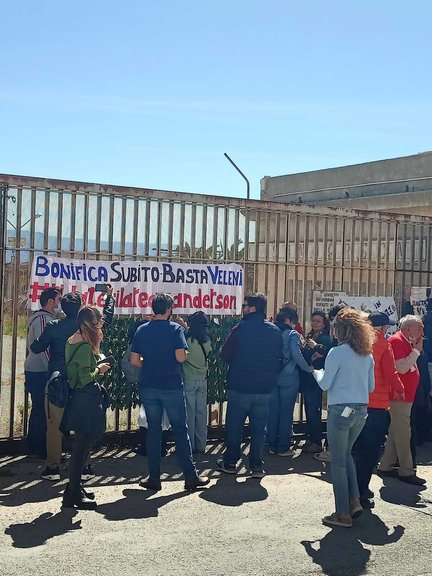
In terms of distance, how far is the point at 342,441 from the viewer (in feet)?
22.6

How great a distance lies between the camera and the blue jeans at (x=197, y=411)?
365 inches

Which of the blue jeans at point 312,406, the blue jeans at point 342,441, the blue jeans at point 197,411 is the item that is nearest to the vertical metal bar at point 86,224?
the blue jeans at point 197,411

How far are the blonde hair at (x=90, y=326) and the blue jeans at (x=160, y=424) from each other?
2.91 ft

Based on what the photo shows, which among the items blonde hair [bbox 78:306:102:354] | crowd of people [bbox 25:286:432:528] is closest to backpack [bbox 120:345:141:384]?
crowd of people [bbox 25:286:432:528]

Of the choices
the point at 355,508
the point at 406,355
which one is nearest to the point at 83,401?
the point at 355,508

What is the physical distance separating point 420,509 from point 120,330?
3.89 metres

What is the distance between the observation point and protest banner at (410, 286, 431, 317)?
39.5 feet

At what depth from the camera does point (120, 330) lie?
9.57m

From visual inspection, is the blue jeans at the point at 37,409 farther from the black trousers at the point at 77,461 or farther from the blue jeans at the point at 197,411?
the black trousers at the point at 77,461

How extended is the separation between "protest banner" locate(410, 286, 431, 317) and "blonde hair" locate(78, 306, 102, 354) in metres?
6.13

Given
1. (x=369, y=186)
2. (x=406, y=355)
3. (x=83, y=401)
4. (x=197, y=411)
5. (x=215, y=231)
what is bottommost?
(x=197, y=411)

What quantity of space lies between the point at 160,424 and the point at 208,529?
1.37 metres

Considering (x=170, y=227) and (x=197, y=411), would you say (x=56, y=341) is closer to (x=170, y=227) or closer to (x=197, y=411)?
(x=197, y=411)

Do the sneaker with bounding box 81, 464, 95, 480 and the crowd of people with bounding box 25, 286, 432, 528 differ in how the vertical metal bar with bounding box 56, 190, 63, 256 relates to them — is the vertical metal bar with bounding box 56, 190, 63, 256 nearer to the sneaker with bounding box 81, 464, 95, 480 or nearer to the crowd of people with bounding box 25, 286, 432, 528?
the crowd of people with bounding box 25, 286, 432, 528
